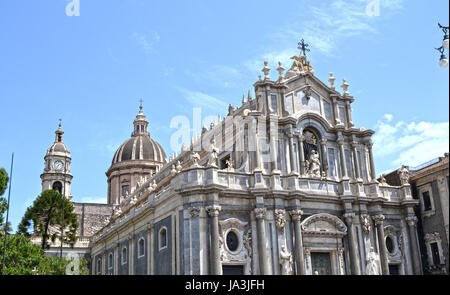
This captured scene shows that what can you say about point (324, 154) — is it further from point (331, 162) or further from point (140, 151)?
point (140, 151)

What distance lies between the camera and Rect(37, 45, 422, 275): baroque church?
3444 cm

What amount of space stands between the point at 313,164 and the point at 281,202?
5.40 metres

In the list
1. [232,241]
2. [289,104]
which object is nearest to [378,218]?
[289,104]

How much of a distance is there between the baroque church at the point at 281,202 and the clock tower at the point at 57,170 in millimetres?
28028

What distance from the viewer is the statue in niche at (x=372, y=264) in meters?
38.3

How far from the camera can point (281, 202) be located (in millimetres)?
36375

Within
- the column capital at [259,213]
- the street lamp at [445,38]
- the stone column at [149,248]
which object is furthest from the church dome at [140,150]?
the street lamp at [445,38]

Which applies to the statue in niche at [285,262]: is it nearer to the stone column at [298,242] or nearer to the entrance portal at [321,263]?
the stone column at [298,242]

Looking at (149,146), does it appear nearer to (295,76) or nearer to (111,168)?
(111,168)

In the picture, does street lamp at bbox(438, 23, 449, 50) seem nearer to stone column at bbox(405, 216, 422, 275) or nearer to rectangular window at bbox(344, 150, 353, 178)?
rectangular window at bbox(344, 150, 353, 178)

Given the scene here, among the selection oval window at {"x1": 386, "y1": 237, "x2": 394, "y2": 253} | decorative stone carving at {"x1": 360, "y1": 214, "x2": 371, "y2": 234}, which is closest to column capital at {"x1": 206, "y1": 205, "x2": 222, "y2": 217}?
decorative stone carving at {"x1": 360, "y1": 214, "x2": 371, "y2": 234}

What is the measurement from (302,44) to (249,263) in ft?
65.7
